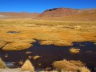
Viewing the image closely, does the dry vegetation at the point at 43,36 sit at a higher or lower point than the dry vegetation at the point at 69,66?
higher

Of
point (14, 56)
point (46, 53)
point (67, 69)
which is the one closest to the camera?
point (67, 69)

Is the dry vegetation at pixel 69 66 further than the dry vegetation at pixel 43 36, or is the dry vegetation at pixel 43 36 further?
the dry vegetation at pixel 43 36

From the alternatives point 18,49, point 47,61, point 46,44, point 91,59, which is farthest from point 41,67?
point 46,44

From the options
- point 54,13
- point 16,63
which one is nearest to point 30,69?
point 16,63

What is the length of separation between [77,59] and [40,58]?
4152 millimetres

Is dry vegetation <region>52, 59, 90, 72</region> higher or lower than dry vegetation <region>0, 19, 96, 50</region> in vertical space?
lower

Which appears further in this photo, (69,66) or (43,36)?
(43,36)

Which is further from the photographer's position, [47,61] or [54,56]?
[54,56]

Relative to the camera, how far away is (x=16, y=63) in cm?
1717

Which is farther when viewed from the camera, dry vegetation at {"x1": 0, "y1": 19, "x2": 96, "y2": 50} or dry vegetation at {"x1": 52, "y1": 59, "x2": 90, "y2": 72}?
dry vegetation at {"x1": 0, "y1": 19, "x2": 96, "y2": 50}

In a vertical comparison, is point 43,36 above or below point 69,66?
above

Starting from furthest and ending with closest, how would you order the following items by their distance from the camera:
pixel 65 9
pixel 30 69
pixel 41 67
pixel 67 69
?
pixel 65 9
pixel 41 67
pixel 67 69
pixel 30 69

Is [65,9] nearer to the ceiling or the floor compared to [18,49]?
nearer to the ceiling

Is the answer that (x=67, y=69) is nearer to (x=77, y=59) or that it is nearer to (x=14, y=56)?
(x=77, y=59)
